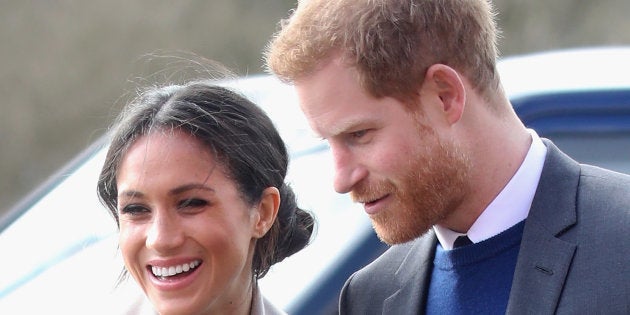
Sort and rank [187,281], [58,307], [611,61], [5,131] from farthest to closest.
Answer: [5,131]
[611,61]
[58,307]
[187,281]

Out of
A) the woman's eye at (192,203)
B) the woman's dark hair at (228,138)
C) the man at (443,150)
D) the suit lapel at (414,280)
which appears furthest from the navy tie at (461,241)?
the woman's eye at (192,203)

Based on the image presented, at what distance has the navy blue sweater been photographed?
2943 millimetres

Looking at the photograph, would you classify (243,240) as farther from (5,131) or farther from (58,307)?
(5,131)

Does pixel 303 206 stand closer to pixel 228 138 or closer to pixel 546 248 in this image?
pixel 228 138

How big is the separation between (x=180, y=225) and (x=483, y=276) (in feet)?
2.39

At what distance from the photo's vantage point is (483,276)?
2.97 metres

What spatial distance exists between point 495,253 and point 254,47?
884cm

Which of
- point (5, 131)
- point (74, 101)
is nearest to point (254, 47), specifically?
point (74, 101)

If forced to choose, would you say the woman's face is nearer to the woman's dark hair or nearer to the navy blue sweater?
the woman's dark hair

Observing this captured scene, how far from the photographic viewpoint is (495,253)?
2980 millimetres

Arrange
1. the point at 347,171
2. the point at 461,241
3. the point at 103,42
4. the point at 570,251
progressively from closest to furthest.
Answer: the point at 570,251, the point at 347,171, the point at 461,241, the point at 103,42

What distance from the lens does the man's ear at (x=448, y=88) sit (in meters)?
2.96

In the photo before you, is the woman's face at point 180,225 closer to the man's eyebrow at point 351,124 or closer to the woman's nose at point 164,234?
the woman's nose at point 164,234

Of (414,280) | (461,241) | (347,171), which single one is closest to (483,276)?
(461,241)
